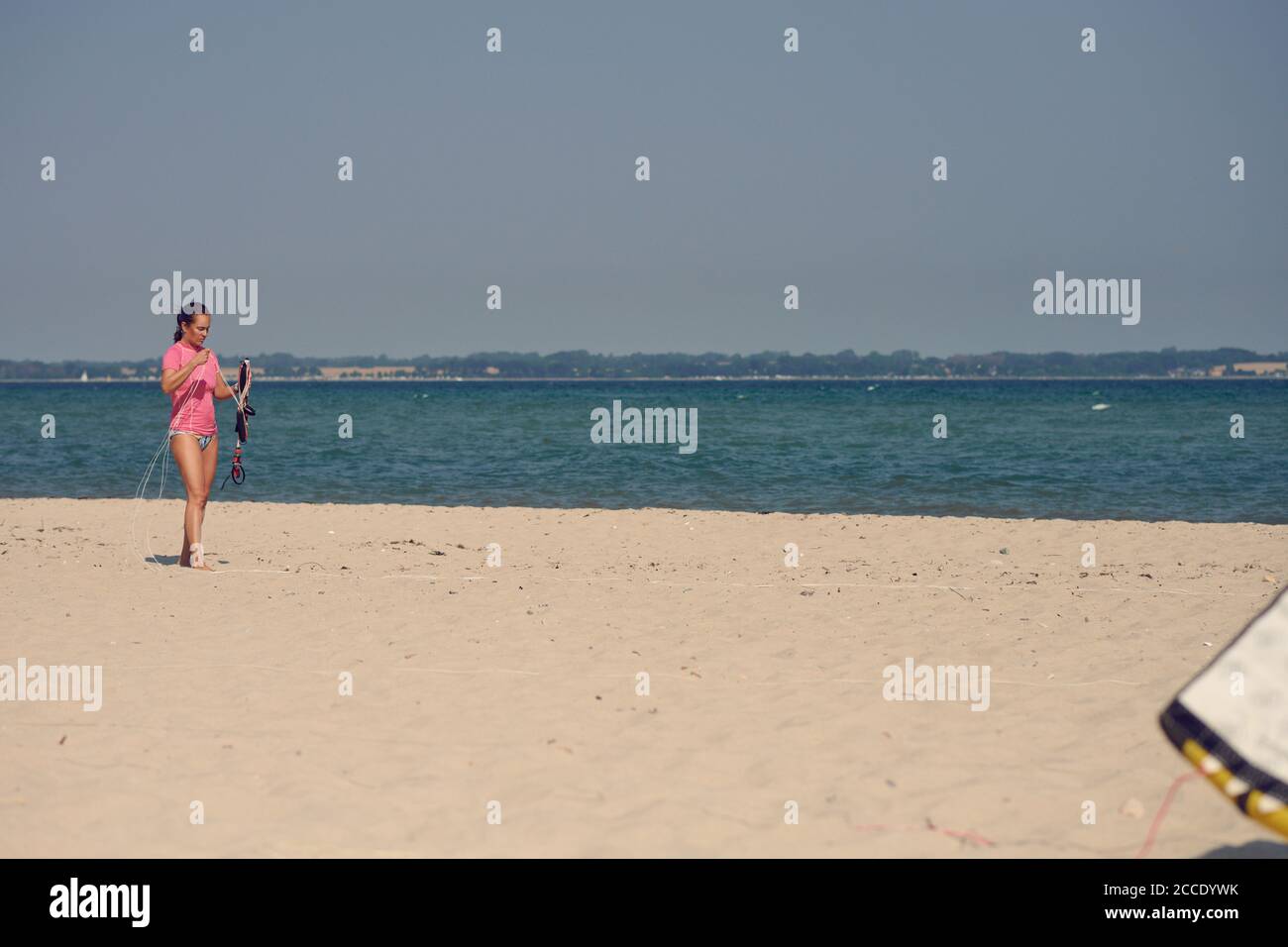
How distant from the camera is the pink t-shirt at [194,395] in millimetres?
9055

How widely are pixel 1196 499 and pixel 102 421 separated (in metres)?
42.3

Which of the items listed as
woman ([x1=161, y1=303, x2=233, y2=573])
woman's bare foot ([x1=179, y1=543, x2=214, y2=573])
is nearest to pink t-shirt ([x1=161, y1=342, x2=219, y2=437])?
woman ([x1=161, y1=303, x2=233, y2=573])

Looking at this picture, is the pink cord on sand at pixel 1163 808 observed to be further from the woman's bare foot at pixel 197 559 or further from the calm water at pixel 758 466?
the calm water at pixel 758 466

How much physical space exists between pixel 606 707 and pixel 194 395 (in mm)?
5591

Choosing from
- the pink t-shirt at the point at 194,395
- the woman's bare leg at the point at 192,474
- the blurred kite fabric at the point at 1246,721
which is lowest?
the blurred kite fabric at the point at 1246,721

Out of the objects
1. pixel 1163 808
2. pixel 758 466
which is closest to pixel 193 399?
pixel 1163 808

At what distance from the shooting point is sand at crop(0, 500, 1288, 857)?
4.06m

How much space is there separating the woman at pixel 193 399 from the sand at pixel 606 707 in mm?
871

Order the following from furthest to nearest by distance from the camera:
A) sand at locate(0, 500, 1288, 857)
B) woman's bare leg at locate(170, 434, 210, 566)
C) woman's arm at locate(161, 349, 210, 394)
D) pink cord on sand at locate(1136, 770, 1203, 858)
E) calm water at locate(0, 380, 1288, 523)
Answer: calm water at locate(0, 380, 1288, 523) → woman's bare leg at locate(170, 434, 210, 566) → woman's arm at locate(161, 349, 210, 394) → sand at locate(0, 500, 1288, 857) → pink cord on sand at locate(1136, 770, 1203, 858)

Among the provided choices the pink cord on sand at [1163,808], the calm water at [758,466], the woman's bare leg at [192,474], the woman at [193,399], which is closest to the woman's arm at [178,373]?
the woman at [193,399]

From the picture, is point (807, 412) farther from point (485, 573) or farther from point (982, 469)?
point (485, 573)

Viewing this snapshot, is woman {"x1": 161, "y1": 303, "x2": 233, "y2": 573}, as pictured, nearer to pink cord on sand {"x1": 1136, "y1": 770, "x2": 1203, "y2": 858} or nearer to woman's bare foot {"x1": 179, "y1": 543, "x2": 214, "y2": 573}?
woman's bare foot {"x1": 179, "y1": 543, "x2": 214, "y2": 573}
